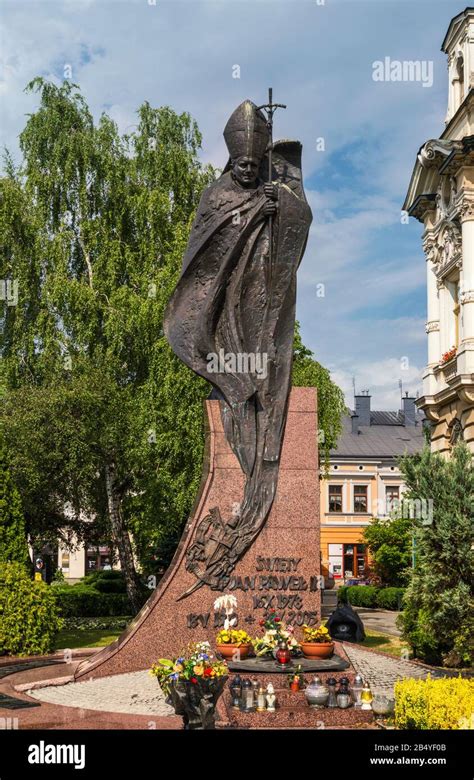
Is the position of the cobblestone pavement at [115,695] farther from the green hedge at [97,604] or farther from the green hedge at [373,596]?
the green hedge at [373,596]

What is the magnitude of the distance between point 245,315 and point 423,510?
15.6ft

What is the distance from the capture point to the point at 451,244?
2747 cm

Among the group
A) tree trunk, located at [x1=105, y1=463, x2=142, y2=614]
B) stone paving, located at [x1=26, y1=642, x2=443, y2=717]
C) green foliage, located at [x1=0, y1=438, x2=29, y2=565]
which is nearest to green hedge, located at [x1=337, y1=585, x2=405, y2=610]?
tree trunk, located at [x1=105, y1=463, x2=142, y2=614]

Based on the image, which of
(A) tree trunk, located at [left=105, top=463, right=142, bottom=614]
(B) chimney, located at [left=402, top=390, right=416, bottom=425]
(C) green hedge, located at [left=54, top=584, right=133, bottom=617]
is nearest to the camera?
(A) tree trunk, located at [left=105, top=463, right=142, bottom=614]

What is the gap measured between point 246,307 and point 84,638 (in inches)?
382

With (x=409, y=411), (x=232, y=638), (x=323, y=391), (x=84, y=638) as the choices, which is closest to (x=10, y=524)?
(x=84, y=638)

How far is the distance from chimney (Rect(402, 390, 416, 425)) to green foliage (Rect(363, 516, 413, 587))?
702 inches

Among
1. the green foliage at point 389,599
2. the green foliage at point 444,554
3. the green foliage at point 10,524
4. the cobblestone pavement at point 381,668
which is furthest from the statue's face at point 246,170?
the green foliage at point 389,599

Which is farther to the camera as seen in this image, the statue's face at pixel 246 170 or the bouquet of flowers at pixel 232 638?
the statue's face at pixel 246 170

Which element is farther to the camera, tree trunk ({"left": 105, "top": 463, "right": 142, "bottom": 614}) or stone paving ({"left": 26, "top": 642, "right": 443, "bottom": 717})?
tree trunk ({"left": 105, "top": 463, "right": 142, "bottom": 614})

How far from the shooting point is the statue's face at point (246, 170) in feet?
38.5

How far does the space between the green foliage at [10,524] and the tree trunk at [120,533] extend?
20.6ft

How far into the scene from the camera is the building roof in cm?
5019

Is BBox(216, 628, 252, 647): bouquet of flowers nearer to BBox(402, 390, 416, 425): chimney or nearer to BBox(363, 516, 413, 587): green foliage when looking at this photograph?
BBox(363, 516, 413, 587): green foliage
